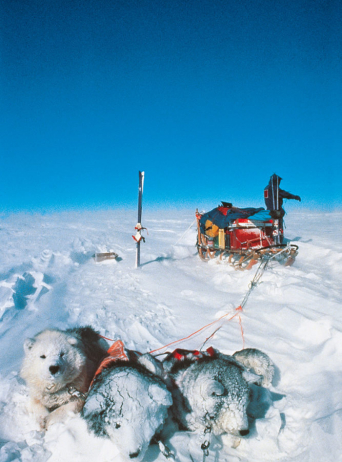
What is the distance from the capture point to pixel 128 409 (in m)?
1.68

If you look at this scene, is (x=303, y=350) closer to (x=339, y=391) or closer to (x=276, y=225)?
(x=339, y=391)

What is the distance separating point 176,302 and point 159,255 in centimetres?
477

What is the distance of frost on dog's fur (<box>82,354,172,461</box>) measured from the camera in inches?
64.1

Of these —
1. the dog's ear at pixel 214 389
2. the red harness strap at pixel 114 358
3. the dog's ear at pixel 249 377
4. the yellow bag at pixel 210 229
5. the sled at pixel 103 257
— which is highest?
the yellow bag at pixel 210 229

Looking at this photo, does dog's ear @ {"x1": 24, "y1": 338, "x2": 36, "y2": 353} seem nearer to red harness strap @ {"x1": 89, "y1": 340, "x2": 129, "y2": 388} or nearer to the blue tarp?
red harness strap @ {"x1": 89, "y1": 340, "x2": 129, "y2": 388}

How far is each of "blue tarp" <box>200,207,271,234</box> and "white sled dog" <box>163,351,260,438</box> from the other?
5602 mm

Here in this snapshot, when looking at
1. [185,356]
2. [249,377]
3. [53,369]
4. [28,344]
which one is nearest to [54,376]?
[53,369]

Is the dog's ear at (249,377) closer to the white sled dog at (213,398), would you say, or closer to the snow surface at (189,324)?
the white sled dog at (213,398)

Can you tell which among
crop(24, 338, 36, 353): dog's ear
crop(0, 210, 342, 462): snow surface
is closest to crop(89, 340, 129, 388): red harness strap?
crop(0, 210, 342, 462): snow surface

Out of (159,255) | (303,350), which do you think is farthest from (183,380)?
(159,255)

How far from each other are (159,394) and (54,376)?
1038 millimetres

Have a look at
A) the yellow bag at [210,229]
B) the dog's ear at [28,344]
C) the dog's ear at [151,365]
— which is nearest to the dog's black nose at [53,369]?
the dog's ear at [28,344]

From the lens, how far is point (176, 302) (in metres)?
5.38

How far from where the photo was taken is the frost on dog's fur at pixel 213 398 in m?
1.81
